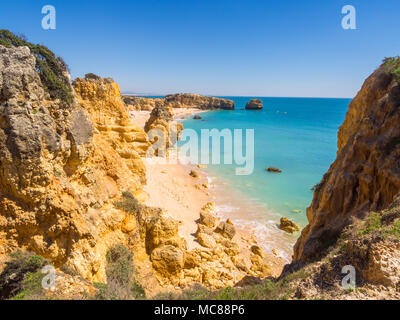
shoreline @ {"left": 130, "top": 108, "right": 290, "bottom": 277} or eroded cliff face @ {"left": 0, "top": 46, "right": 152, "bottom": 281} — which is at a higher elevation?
eroded cliff face @ {"left": 0, "top": 46, "right": 152, "bottom": 281}

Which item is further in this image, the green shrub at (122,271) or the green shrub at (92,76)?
the green shrub at (92,76)

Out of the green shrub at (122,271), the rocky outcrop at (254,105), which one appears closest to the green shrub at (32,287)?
the green shrub at (122,271)

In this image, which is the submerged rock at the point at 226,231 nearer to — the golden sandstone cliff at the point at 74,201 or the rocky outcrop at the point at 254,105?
the golden sandstone cliff at the point at 74,201

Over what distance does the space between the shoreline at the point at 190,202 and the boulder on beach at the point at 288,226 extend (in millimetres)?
2013

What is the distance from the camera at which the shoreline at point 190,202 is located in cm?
1359

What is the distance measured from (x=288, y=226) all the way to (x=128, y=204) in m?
12.3

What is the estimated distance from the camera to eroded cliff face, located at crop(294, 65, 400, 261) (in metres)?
7.01

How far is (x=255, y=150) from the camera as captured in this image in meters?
41.8

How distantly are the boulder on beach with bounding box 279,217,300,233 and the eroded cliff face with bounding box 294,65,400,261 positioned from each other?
802cm

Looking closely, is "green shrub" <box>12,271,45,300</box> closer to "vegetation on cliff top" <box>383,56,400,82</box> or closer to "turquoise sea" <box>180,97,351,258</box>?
"vegetation on cliff top" <box>383,56,400,82</box>

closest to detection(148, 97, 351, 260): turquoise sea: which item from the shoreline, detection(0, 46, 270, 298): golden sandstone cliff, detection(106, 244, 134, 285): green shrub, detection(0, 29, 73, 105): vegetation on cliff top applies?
the shoreline
